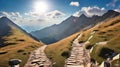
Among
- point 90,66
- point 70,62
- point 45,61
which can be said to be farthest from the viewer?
point 45,61

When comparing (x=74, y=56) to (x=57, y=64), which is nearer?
(x=57, y=64)

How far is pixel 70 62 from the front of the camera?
442ft

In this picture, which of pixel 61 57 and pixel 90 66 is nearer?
pixel 90 66

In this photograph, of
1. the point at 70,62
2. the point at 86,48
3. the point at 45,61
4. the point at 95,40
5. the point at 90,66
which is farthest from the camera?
the point at 95,40

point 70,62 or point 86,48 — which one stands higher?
point 86,48

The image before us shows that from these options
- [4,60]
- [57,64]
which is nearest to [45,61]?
[57,64]

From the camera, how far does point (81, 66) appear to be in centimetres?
12400

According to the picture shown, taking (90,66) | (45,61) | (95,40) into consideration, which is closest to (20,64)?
(45,61)

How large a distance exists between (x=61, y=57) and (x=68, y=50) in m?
17.6

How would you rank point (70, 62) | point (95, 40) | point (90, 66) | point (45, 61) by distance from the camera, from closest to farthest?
point (90, 66) < point (70, 62) < point (45, 61) < point (95, 40)

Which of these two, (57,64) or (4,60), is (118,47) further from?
(4,60)

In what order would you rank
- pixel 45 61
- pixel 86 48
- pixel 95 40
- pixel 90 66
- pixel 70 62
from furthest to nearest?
1. pixel 95 40
2. pixel 86 48
3. pixel 45 61
4. pixel 70 62
5. pixel 90 66

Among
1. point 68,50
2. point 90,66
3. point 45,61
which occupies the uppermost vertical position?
point 68,50

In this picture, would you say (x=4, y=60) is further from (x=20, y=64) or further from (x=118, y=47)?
(x=118, y=47)
